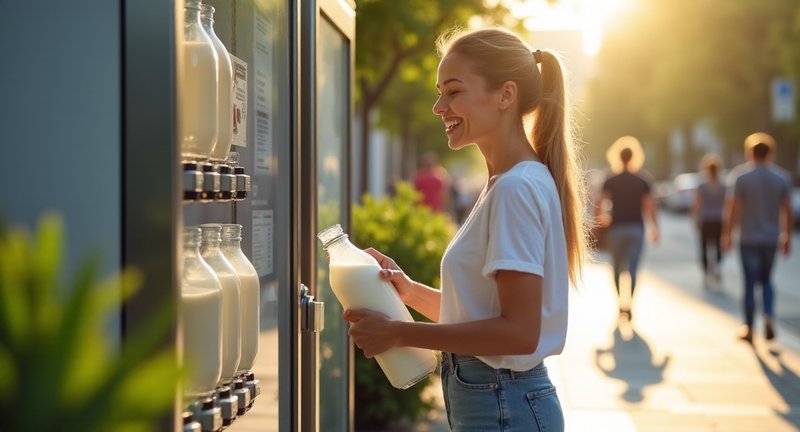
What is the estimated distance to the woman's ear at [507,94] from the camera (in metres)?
2.58

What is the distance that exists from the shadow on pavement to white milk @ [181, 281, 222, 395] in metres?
5.91

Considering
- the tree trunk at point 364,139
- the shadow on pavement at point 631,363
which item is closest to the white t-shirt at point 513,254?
the shadow on pavement at point 631,363

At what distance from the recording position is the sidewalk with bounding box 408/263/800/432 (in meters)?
7.09

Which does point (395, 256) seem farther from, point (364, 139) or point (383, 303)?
point (364, 139)

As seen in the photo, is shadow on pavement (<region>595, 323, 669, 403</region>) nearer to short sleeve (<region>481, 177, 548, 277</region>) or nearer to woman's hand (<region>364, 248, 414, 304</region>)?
woman's hand (<region>364, 248, 414, 304</region>)

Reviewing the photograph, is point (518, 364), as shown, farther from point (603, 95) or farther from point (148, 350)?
point (603, 95)

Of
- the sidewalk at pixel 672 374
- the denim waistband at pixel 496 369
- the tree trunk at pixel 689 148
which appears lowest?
the sidewalk at pixel 672 374

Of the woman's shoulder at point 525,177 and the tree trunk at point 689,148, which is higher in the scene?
the tree trunk at point 689,148

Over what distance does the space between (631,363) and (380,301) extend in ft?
23.3

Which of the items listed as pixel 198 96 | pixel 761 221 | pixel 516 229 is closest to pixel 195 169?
pixel 198 96

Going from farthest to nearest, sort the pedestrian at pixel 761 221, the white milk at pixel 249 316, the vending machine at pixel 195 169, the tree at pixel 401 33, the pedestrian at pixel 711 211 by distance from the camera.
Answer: the pedestrian at pixel 711 211 → the tree at pixel 401 33 → the pedestrian at pixel 761 221 → the white milk at pixel 249 316 → the vending machine at pixel 195 169

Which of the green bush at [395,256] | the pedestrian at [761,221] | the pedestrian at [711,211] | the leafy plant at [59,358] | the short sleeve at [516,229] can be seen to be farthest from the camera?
the pedestrian at [711,211]

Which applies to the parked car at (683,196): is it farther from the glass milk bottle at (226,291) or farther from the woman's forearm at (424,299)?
the glass milk bottle at (226,291)

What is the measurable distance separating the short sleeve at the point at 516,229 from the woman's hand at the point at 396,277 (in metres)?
0.35
